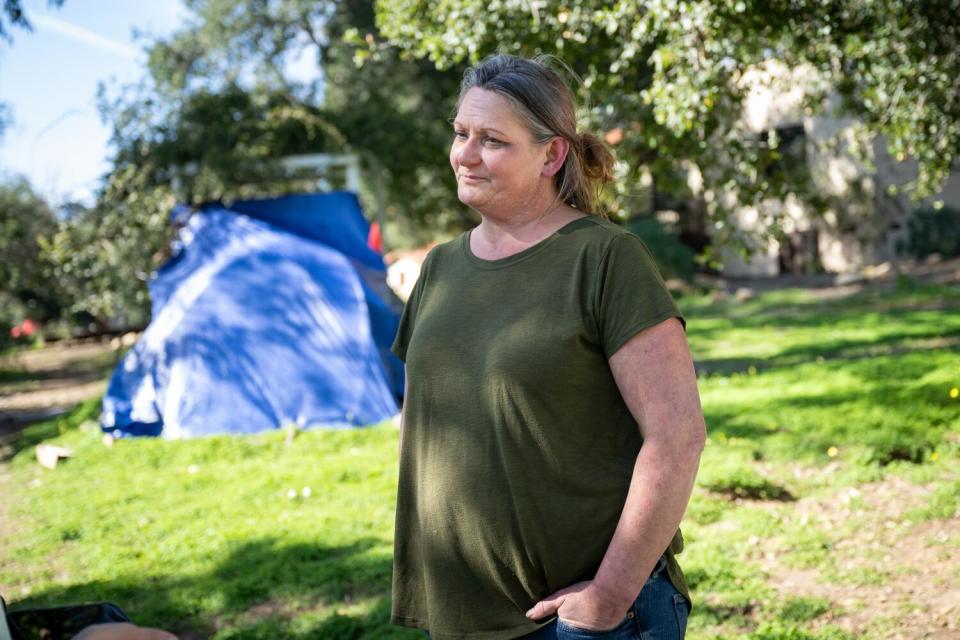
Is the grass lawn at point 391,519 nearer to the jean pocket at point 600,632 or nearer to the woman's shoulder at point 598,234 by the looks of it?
the jean pocket at point 600,632

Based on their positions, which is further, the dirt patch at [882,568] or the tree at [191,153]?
the tree at [191,153]

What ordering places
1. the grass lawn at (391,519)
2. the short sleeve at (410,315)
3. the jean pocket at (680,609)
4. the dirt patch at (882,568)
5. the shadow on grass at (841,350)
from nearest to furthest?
1. the jean pocket at (680,609)
2. the short sleeve at (410,315)
3. the dirt patch at (882,568)
4. the grass lawn at (391,519)
5. the shadow on grass at (841,350)

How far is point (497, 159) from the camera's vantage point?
184 centimetres

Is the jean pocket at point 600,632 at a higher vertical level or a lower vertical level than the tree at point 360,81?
lower

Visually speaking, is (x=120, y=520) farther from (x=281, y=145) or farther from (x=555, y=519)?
(x=281, y=145)

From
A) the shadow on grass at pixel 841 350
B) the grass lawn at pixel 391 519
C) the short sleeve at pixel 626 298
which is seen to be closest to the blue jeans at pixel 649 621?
the short sleeve at pixel 626 298

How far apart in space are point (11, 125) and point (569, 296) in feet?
59.4

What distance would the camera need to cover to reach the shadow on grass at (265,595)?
4.36m

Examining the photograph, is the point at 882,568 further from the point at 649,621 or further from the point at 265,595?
the point at 649,621

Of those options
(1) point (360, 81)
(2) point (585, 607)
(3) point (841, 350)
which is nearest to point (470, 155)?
(2) point (585, 607)

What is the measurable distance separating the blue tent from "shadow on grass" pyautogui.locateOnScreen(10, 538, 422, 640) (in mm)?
3612

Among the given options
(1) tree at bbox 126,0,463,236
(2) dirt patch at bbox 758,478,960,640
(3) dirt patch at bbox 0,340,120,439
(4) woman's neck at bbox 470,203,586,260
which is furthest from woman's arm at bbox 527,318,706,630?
(1) tree at bbox 126,0,463,236

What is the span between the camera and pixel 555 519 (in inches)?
69.1

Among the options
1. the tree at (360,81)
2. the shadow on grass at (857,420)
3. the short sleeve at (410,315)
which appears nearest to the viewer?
the short sleeve at (410,315)
